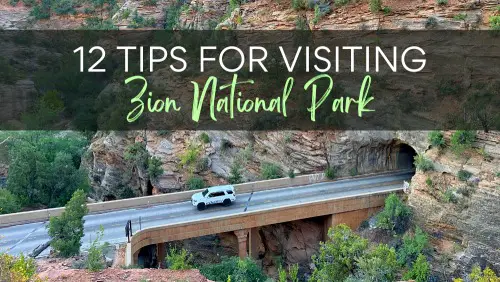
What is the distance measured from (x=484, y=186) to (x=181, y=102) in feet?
62.0

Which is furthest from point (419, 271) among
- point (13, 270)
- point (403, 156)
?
point (13, 270)

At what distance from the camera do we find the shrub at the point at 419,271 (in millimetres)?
16703

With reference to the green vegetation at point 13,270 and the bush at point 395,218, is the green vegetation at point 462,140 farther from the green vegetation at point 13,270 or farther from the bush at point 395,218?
the green vegetation at point 13,270

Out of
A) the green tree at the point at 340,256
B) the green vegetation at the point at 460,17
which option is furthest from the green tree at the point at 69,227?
the green vegetation at the point at 460,17

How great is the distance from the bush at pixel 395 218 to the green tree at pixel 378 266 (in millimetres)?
5490

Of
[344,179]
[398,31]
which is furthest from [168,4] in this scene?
[344,179]

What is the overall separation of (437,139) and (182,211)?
12.4 meters

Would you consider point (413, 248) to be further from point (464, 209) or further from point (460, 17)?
point (460, 17)

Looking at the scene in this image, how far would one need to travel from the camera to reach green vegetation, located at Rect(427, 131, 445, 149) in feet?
64.0

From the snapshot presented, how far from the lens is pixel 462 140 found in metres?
18.6

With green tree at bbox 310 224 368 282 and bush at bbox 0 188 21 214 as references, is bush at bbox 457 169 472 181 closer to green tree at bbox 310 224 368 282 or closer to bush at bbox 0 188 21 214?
green tree at bbox 310 224 368 282

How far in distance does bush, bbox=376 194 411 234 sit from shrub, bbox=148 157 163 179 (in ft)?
43.3

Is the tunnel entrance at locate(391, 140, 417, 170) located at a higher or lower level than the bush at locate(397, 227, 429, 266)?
higher

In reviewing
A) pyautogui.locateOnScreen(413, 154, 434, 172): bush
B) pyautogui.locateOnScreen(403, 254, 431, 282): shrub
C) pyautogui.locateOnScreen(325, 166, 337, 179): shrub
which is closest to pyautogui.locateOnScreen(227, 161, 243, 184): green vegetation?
pyautogui.locateOnScreen(325, 166, 337, 179): shrub
